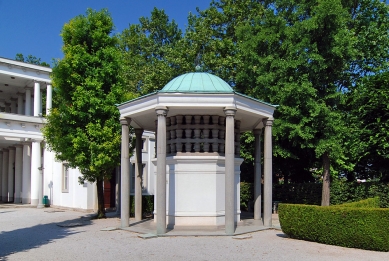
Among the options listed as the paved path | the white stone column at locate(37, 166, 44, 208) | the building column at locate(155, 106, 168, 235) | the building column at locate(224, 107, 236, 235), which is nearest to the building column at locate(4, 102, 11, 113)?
the white stone column at locate(37, 166, 44, 208)

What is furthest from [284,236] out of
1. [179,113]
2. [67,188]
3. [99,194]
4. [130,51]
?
[130,51]

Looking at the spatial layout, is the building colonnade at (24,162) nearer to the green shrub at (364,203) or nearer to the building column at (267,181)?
the building column at (267,181)

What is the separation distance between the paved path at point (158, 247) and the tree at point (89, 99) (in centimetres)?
434

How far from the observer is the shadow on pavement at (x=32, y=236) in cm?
1202

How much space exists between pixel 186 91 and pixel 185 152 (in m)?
2.64

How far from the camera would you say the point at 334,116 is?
20344 millimetres

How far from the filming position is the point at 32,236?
1448cm

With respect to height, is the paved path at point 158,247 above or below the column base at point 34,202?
above

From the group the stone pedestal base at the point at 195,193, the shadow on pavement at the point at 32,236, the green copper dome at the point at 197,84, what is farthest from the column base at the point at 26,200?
the green copper dome at the point at 197,84

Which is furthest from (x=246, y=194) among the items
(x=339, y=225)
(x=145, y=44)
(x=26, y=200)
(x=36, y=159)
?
(x=145, y=44)

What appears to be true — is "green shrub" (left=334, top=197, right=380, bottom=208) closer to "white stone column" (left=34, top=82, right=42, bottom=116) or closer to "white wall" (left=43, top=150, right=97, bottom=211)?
"white wall" (left=43, top=150, right=97, bottom=211)

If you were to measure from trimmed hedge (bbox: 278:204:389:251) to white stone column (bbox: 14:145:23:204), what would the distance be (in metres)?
26.3

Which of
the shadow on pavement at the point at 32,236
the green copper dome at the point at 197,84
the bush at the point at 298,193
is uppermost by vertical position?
the green copper dome at the point at 197,84

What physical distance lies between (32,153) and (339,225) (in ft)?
80.1
